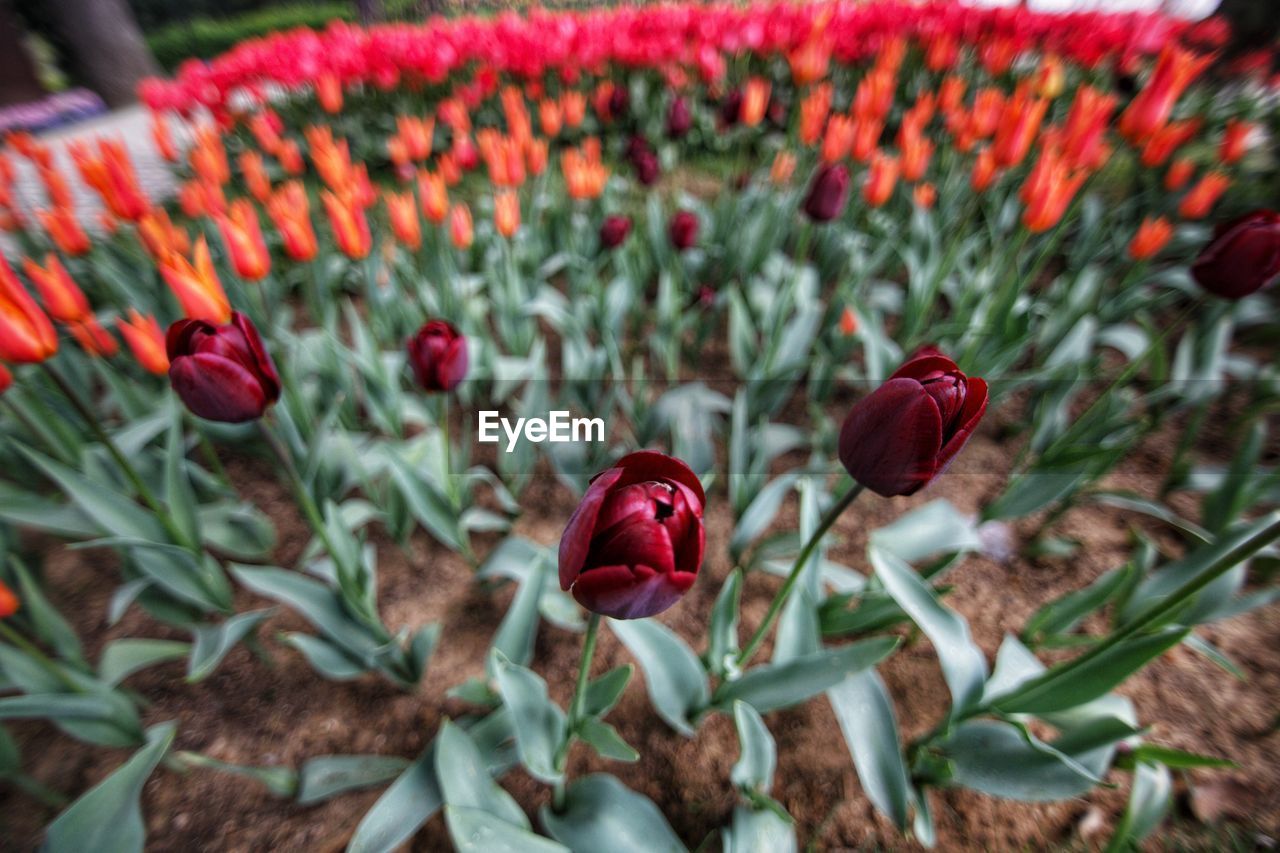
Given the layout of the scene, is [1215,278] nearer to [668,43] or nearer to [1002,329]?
[1002,329]

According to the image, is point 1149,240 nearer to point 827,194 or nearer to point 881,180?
point 881,180

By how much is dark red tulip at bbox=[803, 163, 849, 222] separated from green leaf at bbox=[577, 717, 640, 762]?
147cm

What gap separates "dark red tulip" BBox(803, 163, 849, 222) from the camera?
1.64 m

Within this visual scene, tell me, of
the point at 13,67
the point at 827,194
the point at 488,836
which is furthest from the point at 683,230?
the point at 13,67

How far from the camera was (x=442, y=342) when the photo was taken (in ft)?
3.56

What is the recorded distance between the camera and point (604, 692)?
998 millimetres

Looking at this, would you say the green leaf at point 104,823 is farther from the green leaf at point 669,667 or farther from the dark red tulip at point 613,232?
the dark red tulip at point 613,232

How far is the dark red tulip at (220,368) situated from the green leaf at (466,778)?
590 mm

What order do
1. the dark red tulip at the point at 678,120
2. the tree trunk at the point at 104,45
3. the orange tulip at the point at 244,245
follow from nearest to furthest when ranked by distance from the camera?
the orange tulip at the point at 244,245, the dark red tulip at the point at 678,120, the tree trunk at the point at 104,45

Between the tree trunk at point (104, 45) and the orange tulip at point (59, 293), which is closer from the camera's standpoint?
the orange tulip at point (59, 293)

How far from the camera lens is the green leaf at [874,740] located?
0.95 meters

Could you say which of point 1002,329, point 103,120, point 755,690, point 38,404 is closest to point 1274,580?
point 1002,329

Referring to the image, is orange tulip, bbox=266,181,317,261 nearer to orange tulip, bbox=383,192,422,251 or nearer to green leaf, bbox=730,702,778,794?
orange tulip, bbox=383,192,422,251

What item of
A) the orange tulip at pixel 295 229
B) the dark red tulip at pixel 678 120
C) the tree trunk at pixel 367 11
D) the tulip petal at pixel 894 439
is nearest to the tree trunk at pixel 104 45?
the tree trunk at pixel 367 11
